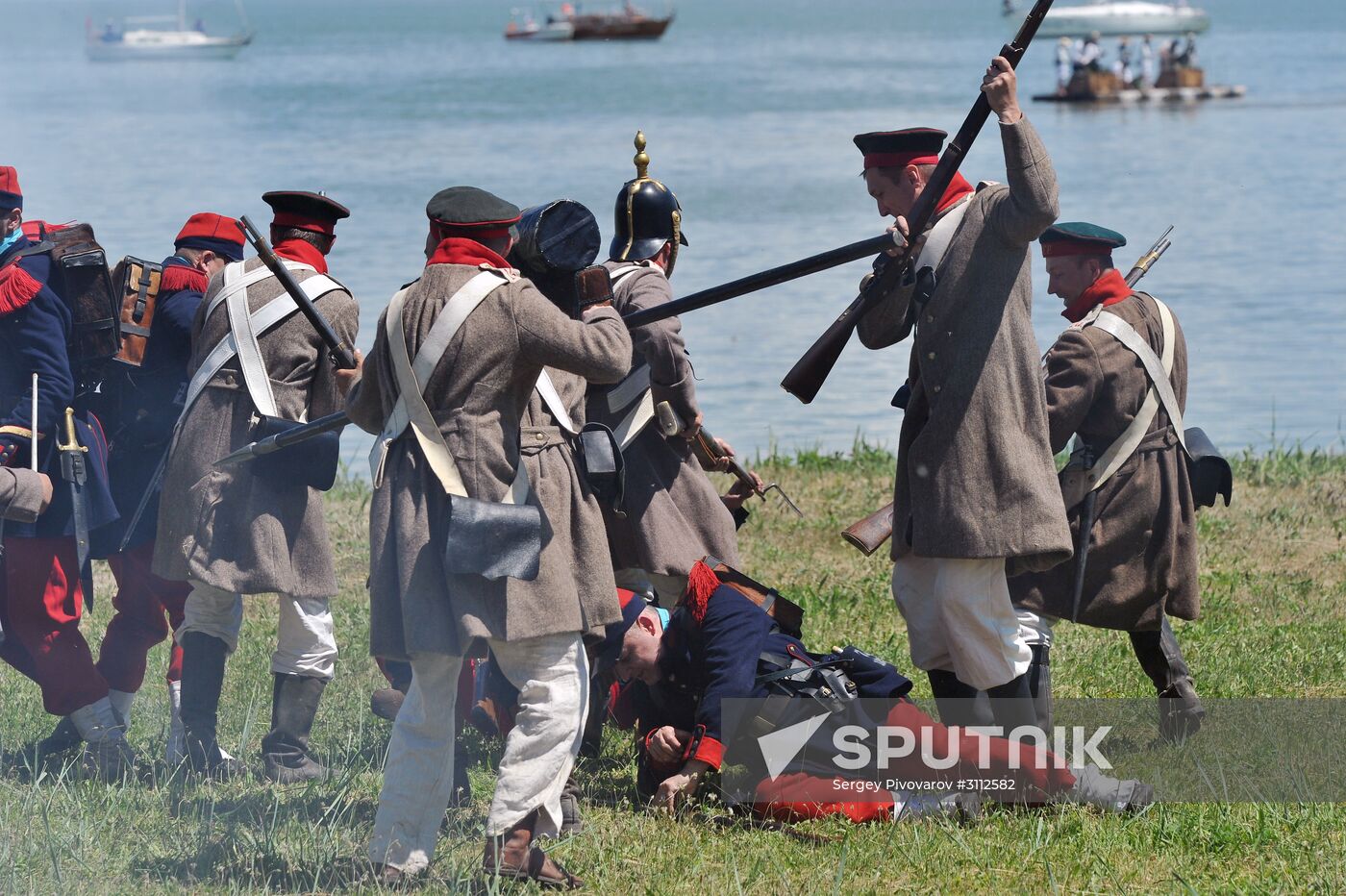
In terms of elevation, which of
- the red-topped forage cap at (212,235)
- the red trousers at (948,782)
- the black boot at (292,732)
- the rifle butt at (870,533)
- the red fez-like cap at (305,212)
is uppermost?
the red fez-like cap at (305,212)

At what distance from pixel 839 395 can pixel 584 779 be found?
30.5 feet

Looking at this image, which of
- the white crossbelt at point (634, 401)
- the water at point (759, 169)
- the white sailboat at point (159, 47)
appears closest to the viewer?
the white crossbelt at point (634, 401)

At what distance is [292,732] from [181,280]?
1.62m

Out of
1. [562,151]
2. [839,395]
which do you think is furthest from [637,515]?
[562,151]

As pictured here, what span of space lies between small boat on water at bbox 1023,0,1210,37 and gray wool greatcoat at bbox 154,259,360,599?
87.7 meters

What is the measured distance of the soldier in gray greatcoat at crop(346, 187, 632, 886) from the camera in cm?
448

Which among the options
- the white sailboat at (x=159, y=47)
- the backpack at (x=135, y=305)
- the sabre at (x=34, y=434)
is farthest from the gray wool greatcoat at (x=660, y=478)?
the white sailboat at (x=159, y=47)

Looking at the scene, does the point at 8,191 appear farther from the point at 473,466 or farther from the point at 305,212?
the point at 473,466

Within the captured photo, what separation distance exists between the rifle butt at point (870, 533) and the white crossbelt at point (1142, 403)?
2.09ft

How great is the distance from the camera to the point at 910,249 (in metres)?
5.15

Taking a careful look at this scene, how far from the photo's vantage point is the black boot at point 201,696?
19.0 ft

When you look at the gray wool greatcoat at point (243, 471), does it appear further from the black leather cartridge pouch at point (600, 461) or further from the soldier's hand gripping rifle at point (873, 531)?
the soldier's hand gripping rifle at point (873, 531)

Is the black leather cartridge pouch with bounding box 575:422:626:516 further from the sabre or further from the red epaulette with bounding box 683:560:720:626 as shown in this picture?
the sabre

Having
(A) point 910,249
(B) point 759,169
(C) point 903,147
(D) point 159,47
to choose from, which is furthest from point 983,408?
(D) point 159,47
